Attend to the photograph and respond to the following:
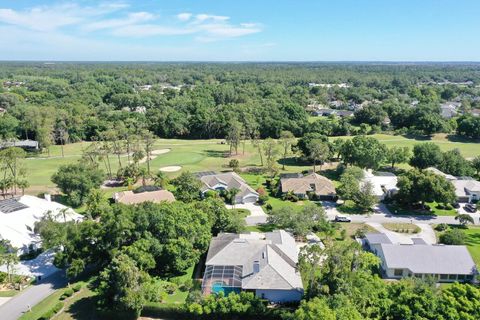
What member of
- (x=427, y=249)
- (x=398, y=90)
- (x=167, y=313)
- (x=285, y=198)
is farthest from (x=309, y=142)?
(x=398, y=90)

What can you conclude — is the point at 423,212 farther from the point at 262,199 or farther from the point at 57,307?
the point at 57,307

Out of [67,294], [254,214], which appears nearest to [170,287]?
[67,294]

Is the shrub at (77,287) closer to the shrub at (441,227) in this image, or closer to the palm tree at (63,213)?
the palm tree at (63,213)

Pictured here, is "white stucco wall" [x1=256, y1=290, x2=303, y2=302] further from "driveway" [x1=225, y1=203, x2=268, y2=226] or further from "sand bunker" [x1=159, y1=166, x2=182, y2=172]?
"sand bunker" [x1=159, y1=166, x2=182, y2=172]

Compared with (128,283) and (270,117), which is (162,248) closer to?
(128,283)

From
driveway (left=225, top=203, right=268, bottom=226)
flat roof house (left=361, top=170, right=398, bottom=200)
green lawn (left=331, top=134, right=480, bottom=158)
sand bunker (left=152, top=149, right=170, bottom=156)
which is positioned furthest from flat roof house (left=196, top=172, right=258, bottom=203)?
green lawn (left=331, top=134, right=480, bottom=158)

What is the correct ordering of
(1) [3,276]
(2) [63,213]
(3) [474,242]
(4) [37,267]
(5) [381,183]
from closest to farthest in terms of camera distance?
1. (1) [3,276]
2. (4) [37,267]
3. (3) [474,242]
4. (2) [63,213]
5. (5) [381,183]
